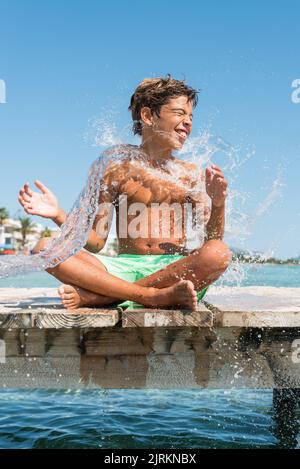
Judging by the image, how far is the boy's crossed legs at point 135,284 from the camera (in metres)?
3.63

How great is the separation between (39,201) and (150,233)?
861 millimetres

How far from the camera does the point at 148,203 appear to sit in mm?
4289

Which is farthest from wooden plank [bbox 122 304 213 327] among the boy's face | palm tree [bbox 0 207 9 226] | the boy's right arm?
palm tree [bbox 0 207 9 226]

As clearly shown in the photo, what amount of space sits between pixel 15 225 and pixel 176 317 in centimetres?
9405

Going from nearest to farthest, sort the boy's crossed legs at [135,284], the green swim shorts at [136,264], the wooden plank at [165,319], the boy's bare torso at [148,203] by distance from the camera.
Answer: the wooden plank at [165,319], the boy's crossed legs at [135,284], the green swim shorts at [136,264], the boy's bare torso at [148,203]

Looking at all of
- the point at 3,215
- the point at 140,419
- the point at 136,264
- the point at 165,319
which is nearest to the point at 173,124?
the point at 136,264

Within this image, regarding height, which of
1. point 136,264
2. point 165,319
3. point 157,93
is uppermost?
point 157,93

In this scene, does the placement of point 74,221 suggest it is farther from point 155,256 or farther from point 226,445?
point 226,445

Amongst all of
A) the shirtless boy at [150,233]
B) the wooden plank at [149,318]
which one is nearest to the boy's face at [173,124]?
the shirtless boy at [150,233]

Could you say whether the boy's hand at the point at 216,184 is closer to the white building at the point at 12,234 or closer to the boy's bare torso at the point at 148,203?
the boy's bare torso at the point at 148,203

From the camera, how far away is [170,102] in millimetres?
4461

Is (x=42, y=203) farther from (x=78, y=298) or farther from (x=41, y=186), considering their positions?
(x=78, y=298)

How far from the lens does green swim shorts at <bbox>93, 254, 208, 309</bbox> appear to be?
401 cm

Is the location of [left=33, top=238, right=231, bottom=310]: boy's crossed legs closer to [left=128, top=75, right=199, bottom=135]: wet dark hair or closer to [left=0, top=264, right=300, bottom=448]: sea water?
[left=0, top=264, right=300, bottom=448]: sea water
